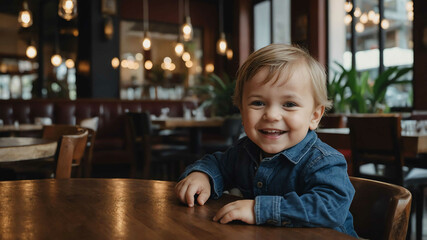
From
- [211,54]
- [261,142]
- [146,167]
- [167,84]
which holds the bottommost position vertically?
[146,167]

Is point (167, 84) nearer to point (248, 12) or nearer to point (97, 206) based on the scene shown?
point (248, 12)

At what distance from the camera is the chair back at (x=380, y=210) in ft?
2.12

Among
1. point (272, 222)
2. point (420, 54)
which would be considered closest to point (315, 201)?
point (272, 222)

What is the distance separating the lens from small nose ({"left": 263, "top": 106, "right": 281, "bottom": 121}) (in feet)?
2.31

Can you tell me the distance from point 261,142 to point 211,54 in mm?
8940

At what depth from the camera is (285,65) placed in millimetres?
726

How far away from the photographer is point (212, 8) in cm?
938

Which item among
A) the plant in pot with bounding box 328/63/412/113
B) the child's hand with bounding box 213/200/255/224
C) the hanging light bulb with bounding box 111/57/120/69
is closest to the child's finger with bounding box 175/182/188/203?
the child's hand with bounding box 213/200/255/224

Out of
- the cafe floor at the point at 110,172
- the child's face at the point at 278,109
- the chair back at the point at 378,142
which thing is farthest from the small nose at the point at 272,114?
the cafe floor at the point at 110,172

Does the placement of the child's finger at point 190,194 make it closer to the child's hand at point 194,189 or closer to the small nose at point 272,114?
the child's hand at point 194,189

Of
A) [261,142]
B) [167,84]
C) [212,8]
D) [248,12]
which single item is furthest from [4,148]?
[167,84]

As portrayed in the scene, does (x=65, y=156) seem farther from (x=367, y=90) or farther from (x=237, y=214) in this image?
(x=367, y=90)

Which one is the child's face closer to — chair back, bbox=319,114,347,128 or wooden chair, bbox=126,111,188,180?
wooden chair, bbox=126,111,188,180

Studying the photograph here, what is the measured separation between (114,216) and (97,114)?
17.4 feet
